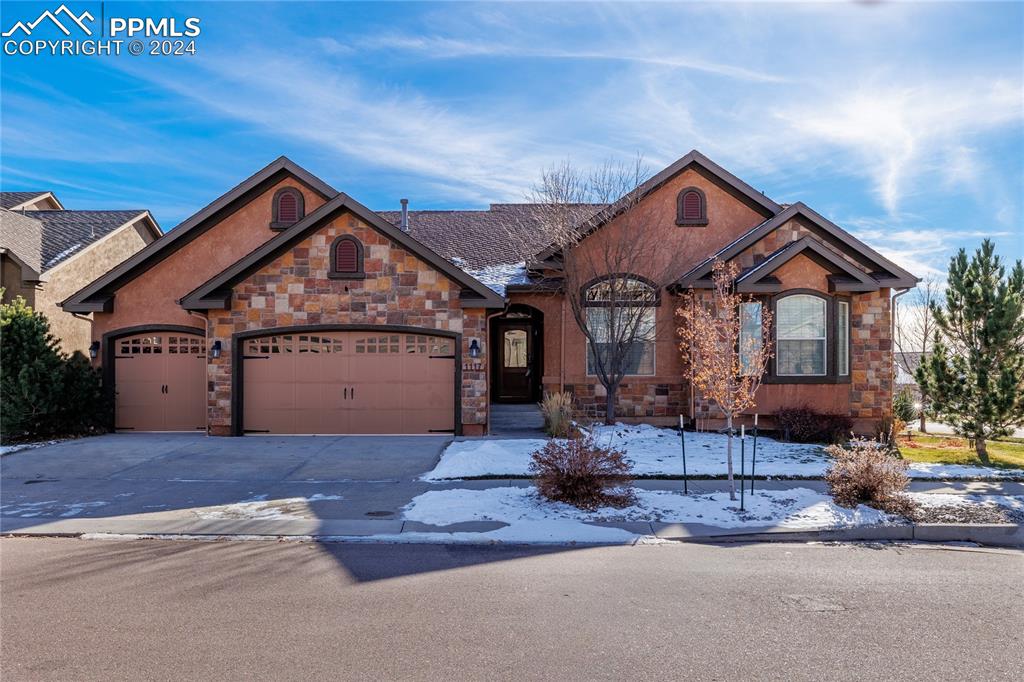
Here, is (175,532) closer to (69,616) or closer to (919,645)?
(69,616)

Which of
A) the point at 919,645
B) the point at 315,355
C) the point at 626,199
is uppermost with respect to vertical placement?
the point at 626,199

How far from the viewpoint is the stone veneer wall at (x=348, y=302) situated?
51.2ft

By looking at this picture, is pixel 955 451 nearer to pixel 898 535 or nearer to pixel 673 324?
pixel 673 324

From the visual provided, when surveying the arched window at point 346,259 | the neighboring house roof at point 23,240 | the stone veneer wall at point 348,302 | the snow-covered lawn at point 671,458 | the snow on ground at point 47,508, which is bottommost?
the snow on ground at point 47,508

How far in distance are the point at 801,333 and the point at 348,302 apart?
32.9 feet

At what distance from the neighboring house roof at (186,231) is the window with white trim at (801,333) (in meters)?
10.8

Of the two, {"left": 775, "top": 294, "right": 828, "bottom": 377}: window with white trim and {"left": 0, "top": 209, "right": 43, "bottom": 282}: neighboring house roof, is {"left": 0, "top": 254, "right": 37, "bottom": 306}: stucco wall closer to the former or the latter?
{"left": 0, "top": 209, "right": 43, "bottom": 282}: neighboring house roof

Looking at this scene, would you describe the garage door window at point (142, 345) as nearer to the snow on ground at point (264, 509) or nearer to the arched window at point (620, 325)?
the snow on ground at point (264, 509)

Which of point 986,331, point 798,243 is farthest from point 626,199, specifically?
point 986,331

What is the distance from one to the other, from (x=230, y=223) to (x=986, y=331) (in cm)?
1678

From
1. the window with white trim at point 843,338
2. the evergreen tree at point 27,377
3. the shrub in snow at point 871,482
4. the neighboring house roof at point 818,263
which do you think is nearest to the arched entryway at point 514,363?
the neighboring house roof at point 818,263

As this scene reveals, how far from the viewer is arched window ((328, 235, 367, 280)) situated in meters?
15.6

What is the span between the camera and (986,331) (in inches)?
531

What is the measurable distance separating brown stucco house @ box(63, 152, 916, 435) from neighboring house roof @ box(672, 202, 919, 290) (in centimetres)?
5
